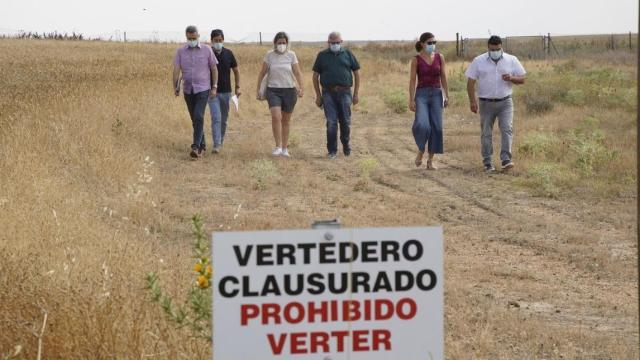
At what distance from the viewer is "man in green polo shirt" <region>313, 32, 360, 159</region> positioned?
622 inches

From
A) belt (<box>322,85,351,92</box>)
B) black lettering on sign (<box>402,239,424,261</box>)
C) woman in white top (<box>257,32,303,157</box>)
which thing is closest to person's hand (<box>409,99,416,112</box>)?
belt (<box>322,85,351,92</box>)

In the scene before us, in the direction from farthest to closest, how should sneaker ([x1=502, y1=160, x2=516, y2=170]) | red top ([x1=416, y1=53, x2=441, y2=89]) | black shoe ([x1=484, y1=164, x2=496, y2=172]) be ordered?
black shoe ([x1=484, y1=164, x2=496, y2=172]) < sneaker ([x1=502, y1=160, x2=516, y2=170]) < red top ([x1=416, y1=53, x2=441, y2=89])

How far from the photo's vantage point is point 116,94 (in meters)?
19.6

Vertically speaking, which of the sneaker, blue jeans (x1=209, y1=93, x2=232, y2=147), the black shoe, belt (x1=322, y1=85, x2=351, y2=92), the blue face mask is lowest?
the black shoe

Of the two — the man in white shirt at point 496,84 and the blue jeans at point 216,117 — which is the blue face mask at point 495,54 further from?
the blue jeans at point 216,117

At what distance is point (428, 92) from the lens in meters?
14.5

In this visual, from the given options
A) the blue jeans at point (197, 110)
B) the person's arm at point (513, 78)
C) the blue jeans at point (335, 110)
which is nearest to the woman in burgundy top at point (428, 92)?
the person's arm at point (513, 78)

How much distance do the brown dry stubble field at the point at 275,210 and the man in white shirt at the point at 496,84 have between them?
1.91 feet

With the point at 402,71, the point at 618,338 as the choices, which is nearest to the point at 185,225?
the point at 618,338

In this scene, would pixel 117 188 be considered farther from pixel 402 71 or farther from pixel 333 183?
pixel 402 71

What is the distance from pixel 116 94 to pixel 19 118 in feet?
18.1

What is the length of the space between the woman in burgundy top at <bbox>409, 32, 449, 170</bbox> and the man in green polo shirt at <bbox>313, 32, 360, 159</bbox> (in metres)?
1.23

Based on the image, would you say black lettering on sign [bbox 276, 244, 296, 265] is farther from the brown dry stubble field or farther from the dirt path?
the dirt path

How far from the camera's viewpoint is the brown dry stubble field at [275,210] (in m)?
5.75
